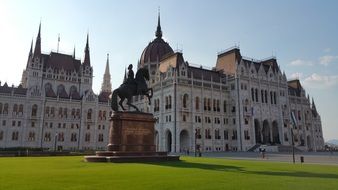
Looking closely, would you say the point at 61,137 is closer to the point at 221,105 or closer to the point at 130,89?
the point at 221,105

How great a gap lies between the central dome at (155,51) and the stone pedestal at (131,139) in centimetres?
7389

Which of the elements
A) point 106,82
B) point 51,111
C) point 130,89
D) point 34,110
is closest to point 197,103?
point 51,111

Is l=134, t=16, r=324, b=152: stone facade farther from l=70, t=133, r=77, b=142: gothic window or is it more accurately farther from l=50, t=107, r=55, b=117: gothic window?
l=50, t=107, r=55, b=117: gothic window

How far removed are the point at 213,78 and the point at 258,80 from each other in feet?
45.1

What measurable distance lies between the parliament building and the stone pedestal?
42935 millimetres

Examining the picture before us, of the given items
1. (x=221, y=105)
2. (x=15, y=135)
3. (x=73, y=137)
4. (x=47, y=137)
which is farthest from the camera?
(x=73, y=137)

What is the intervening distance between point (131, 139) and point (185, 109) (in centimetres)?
5104

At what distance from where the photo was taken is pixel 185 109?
7769 centimetres

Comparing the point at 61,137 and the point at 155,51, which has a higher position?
the point at 155,51

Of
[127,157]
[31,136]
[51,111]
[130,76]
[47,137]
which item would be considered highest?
[51,111]

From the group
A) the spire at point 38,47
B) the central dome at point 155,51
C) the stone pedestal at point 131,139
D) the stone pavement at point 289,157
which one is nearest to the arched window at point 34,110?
the spire at point 38,47

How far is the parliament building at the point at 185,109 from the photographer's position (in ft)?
260

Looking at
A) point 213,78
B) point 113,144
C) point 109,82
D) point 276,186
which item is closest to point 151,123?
point 113,144

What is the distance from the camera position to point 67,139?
94688 mm
